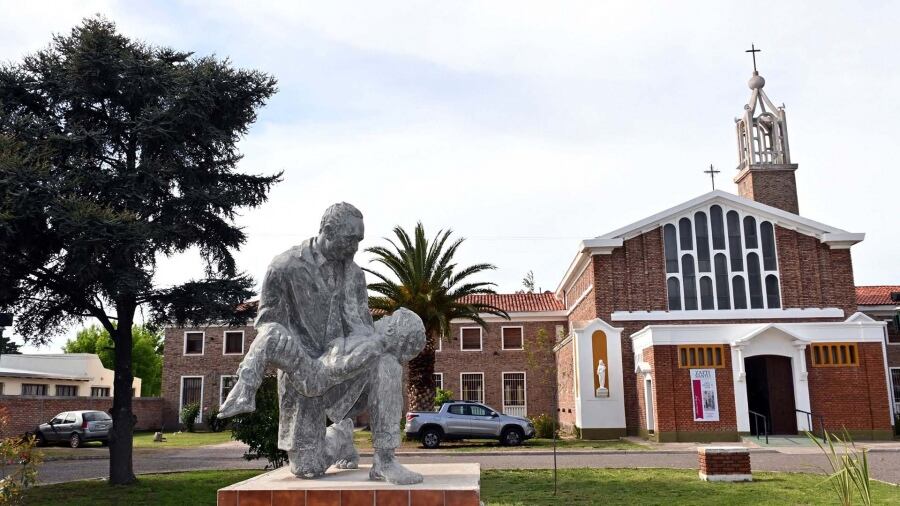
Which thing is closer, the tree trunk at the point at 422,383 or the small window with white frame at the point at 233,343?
the tree trunk at the point at 422,383

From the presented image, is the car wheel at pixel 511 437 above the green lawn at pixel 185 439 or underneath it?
above

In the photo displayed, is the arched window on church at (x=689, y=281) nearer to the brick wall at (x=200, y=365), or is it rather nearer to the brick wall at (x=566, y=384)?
the brick wall at (x=566, y=384)

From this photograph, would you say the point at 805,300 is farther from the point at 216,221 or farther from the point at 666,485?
the point at 216,221

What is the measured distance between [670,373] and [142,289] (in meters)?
Result: 16.5

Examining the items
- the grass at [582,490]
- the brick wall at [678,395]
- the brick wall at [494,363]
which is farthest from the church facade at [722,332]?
the grass at [582,490]

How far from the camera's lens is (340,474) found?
17.9ft

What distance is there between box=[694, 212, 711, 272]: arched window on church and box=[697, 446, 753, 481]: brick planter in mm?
16039

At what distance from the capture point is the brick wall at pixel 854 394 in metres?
23.3

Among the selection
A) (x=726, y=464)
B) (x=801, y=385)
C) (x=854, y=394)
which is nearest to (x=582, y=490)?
(x=726, y=464)

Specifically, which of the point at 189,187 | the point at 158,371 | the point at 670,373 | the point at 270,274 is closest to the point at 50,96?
the point at 189,187

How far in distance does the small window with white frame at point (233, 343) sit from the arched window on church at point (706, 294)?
2457 cm

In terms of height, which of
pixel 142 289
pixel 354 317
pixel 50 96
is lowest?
pixel 354 317

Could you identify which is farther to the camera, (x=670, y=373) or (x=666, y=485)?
(x=670, y=373)

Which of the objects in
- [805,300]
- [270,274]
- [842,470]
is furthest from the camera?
[805,300]
